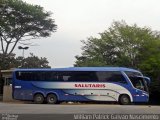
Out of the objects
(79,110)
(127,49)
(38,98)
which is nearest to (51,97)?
(38,98)

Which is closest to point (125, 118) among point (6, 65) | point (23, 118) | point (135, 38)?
point (23, 118)

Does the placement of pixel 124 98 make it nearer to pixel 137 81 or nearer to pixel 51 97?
pixel 137 81

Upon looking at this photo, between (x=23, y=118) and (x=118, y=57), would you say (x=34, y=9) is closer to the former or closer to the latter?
(x=118, y=57)

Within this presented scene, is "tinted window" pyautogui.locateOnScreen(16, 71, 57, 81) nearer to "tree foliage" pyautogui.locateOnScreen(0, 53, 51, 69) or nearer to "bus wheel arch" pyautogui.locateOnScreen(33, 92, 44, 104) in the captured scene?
"bus wheel arch" pyautogui.locateOnScreen(33, 92, 44, 104)

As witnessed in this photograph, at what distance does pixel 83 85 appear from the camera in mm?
28266

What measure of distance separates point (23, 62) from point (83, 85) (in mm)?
25099

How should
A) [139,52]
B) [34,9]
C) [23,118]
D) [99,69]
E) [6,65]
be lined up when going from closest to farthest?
[23,118] → [99,69] → [34,9] → [139,52] → [6,65]

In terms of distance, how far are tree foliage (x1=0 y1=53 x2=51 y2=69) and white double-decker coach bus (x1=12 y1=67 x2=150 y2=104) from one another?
18.2m

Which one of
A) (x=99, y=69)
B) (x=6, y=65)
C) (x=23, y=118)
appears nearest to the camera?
(x=23, y=118)

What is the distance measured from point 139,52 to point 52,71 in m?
18.0

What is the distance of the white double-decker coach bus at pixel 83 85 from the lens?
91.7 ft

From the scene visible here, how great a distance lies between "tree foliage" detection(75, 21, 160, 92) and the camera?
4388 cm

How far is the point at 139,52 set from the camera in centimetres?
4494

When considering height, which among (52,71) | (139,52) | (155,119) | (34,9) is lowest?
(155,119)
